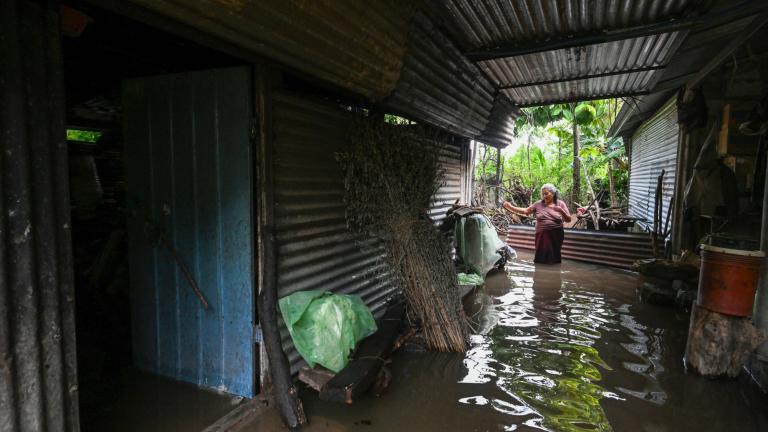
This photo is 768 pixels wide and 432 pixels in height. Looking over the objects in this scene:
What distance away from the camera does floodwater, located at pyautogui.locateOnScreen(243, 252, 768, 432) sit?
126 inches

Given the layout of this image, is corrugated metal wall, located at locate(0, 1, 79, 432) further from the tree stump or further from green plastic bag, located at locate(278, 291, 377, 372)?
the tree stump

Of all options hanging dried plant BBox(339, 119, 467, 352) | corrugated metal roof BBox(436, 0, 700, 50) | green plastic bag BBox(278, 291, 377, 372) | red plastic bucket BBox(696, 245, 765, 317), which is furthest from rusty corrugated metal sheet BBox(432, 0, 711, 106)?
green plastic bag BBox(278, 291, 377, 372)

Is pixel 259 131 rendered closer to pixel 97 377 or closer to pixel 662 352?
pixel 97 377

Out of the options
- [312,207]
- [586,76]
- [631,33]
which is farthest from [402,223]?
[586,76]

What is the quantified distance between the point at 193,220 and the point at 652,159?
10902 millimetres

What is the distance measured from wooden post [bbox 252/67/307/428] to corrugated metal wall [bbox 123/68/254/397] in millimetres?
88

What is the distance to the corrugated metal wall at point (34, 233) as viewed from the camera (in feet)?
5.54

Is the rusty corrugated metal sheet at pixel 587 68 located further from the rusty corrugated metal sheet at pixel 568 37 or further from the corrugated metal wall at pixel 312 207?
the corrugated metal wall at pixel 312 207

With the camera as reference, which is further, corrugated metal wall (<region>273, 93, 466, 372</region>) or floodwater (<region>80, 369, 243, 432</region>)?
corrugated metal wall (<region>273, 93, 466, 372</region>)

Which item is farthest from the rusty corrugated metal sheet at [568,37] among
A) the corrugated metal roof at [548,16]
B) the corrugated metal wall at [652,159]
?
the corrugated metal wall at [652,159]

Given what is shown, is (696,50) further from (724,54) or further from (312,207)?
(312,207)

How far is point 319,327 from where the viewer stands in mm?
3492

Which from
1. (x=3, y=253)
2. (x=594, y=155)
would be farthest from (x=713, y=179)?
(x=594, y=155)

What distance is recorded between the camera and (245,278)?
3.33 m
